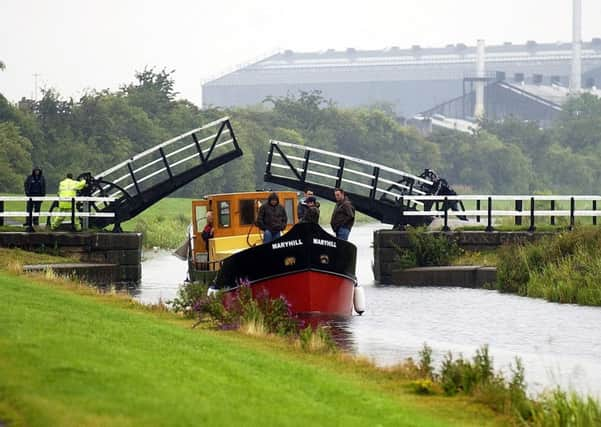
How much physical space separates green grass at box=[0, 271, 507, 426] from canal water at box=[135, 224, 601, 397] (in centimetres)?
241

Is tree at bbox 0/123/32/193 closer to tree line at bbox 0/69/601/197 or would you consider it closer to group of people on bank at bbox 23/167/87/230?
tree line at bbox 0/69/601/197

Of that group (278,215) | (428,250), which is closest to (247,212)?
(278,215)

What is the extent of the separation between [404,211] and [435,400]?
27.8m

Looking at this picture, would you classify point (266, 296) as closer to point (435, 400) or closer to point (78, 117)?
point (435, 400)

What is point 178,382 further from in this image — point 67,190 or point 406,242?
point 67,190

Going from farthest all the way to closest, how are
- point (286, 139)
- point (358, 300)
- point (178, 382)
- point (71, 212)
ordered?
point (286, 139), point (71, 212), point (358, 300), point (178, 382)

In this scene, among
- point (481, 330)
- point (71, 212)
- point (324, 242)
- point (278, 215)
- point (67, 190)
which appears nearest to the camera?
point (481, 330)

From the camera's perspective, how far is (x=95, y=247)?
41344mm

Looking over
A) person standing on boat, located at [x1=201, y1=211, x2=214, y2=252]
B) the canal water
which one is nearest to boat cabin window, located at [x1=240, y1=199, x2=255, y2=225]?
person standing on boat, located at [x1=201, y1=211, x2=214, y2=252]

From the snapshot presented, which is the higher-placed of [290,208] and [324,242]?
[290,208]

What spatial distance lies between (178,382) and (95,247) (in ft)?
87.7

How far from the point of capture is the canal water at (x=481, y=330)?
70.6 feet

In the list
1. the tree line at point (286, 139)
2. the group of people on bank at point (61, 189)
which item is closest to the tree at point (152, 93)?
the tree line at point (286, 139)

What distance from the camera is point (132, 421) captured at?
41.6 ft
